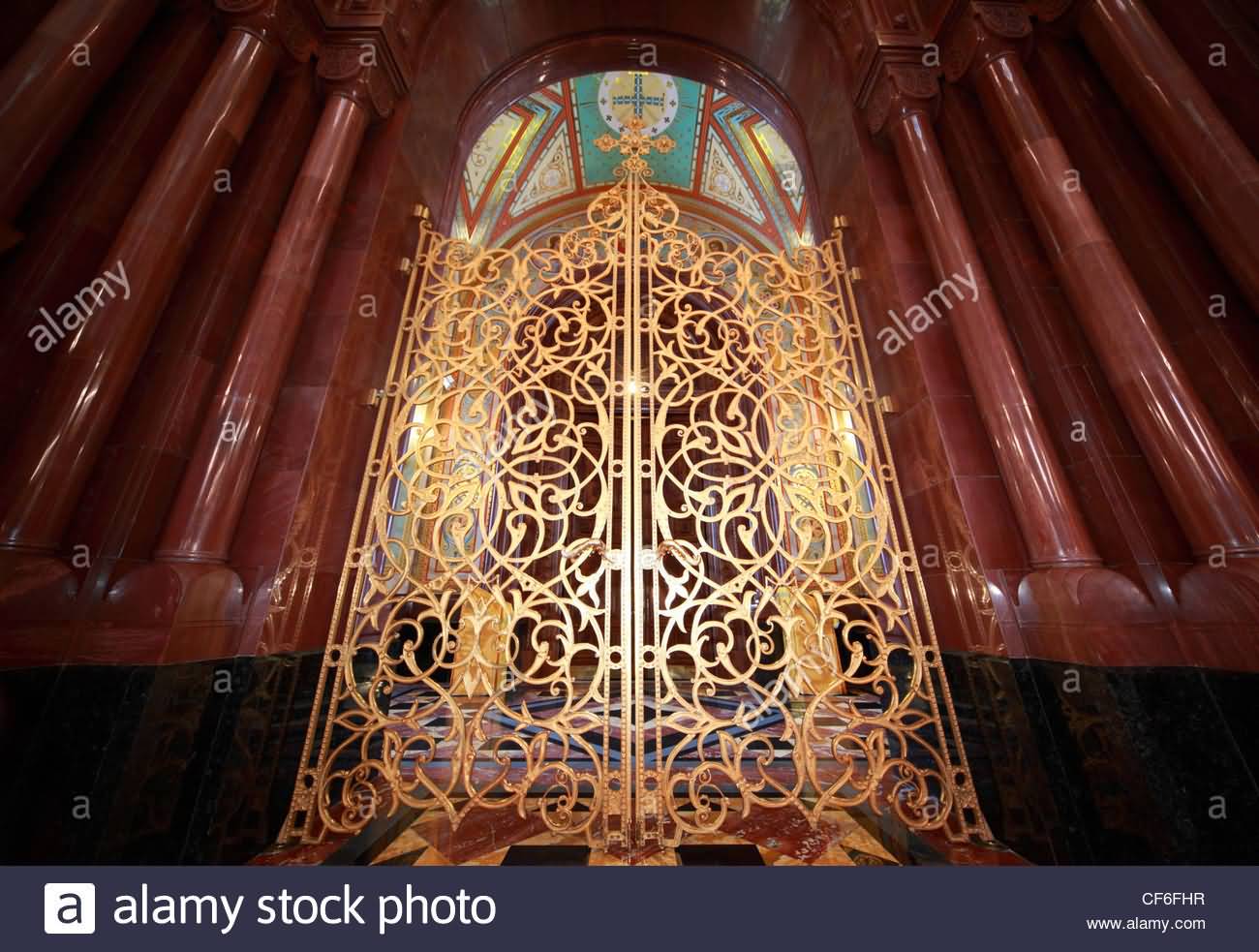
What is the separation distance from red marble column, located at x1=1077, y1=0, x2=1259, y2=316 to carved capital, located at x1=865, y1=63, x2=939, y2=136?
77 cm

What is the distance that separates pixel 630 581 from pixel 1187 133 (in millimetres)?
3199

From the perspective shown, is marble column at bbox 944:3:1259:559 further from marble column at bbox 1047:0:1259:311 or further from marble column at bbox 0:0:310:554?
marble column at bbox 0:0:310:554

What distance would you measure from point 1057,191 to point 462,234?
22.2 ft

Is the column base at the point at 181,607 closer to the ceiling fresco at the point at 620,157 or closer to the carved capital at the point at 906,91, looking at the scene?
the carved capital at the point at 906,91

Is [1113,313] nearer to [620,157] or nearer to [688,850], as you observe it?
[688,850]

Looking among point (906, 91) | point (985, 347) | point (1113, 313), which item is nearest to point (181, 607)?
point (985, 347)

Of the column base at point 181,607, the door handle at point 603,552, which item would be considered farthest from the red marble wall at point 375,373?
the door handle at point 603,552

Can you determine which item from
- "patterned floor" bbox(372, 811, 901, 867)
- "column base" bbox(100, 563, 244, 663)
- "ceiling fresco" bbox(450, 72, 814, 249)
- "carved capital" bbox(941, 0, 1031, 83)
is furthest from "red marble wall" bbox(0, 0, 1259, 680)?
"ceiling fresco" bbox(450, 72, 814, 249)

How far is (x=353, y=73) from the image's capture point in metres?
2.94

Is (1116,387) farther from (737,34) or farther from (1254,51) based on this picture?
(737,34)

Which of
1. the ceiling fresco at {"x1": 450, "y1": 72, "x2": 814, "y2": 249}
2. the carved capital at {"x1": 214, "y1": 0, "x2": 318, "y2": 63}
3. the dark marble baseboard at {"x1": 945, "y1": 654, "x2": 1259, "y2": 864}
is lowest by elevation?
the dark marble baseboard at {"x1": 945, "y1": 654, "x2": 1259, "y2": 864}

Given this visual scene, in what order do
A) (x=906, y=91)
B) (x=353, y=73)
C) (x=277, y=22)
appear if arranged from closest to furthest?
(x=277, y=22), (x=353, y=73), (x=906, y=91)

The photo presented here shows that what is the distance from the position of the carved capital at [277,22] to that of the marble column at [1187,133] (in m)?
4.36

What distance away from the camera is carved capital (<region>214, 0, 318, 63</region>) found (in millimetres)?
2486
